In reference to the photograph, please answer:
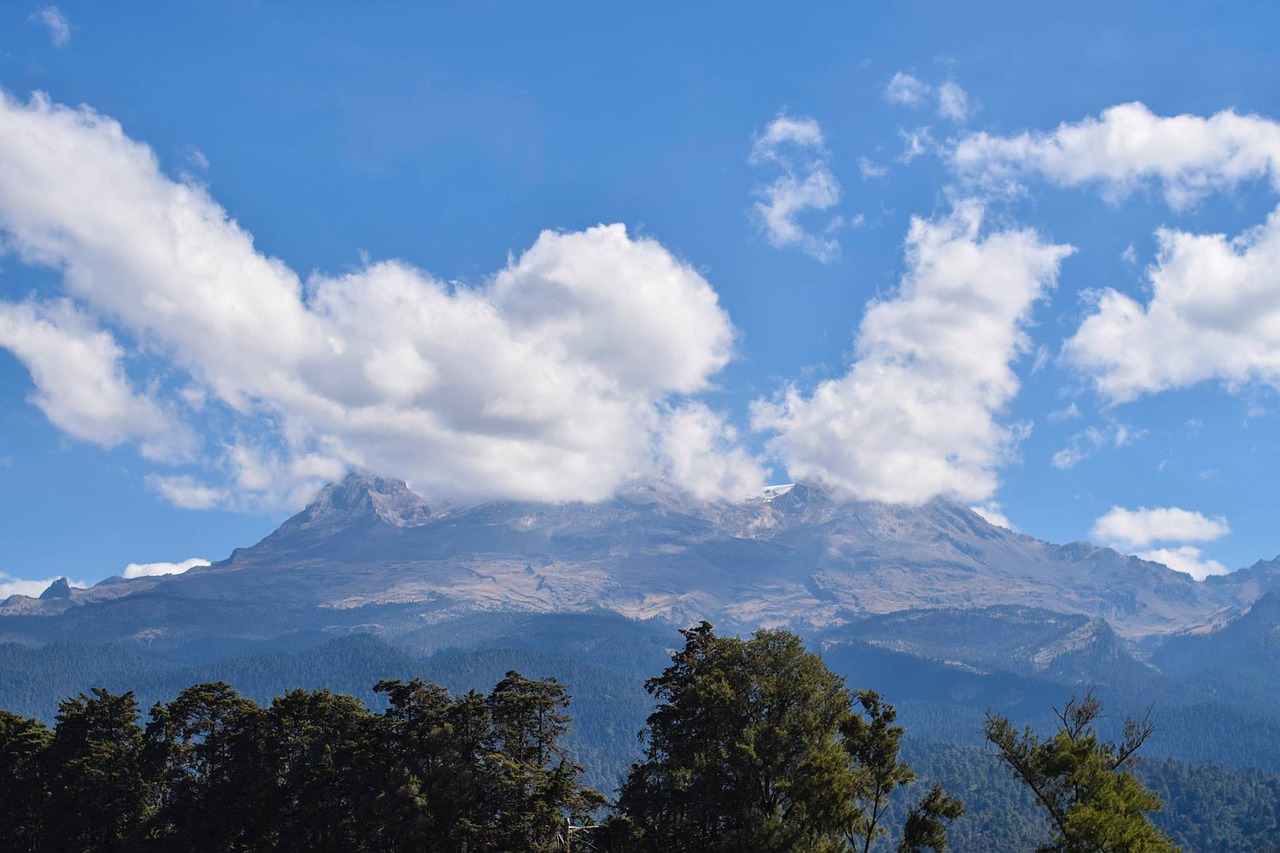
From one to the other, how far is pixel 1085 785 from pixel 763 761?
48.3 feet

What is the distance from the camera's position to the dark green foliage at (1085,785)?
4641 cm

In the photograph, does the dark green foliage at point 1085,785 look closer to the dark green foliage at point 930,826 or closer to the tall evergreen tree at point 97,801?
the dark green foliage at point 930,826

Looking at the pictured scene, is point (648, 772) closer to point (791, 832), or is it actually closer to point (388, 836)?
point (791, 832)

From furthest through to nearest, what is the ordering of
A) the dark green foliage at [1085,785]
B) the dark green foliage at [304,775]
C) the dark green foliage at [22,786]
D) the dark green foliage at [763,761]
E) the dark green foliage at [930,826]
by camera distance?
the dark green foliage at [22,786], the dark green foliage at [304,775], the dark green foliage at [763,761], the dark green foliage at [930,826], the dark green foliage at [1085,785]

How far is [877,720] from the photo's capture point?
53.3 metres

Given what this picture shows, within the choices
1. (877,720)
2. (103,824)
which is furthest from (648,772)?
(103,824)

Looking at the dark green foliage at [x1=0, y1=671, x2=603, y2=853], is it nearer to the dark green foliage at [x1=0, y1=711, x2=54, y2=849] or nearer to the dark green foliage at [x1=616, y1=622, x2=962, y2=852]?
the dark green foliage at [x1=0, y1=711, x2=54, y2=849]

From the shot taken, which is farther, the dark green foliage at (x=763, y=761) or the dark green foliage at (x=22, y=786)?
the dark green foliage at (x=22, y=786)

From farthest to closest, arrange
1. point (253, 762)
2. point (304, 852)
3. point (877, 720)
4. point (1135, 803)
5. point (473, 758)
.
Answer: point (253, 762)
point (304, 852)
point (473, 758)
point (877, 720)
point (1135, 803)

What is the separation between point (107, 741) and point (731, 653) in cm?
5007

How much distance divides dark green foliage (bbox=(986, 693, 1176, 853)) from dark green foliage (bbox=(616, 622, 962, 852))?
19.9 feet

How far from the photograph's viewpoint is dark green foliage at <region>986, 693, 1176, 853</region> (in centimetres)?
4641

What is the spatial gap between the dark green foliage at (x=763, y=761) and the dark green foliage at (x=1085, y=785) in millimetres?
6067

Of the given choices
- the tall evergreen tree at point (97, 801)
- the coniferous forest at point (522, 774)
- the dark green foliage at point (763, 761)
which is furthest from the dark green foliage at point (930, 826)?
Answer: the tall evergreen tree at point (97, 801)
